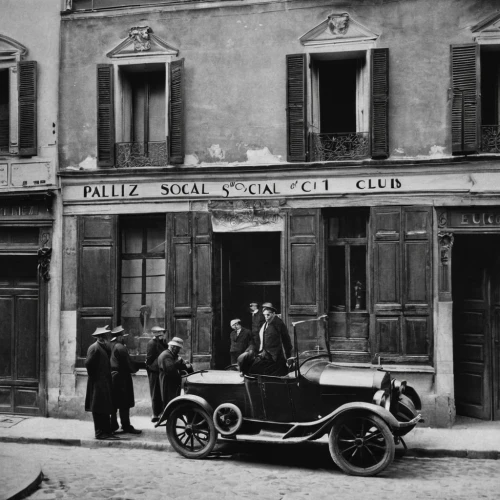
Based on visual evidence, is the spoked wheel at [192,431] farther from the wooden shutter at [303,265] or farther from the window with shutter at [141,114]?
the window with shutter at [141,114]

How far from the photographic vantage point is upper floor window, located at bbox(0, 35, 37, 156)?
45.4 feet

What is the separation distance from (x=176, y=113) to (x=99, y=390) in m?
5.18

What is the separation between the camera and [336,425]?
9.08 metres

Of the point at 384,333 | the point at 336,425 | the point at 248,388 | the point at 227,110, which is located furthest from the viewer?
the point at 227,110

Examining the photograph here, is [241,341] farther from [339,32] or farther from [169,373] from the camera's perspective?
[339,32]

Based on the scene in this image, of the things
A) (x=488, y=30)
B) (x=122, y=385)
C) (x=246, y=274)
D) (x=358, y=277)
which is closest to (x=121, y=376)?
(x=122, y=385)

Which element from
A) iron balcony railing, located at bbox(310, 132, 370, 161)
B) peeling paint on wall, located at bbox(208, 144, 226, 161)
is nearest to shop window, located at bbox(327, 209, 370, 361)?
iron balcony railing, located at bbox(310, 132, 370, 161)

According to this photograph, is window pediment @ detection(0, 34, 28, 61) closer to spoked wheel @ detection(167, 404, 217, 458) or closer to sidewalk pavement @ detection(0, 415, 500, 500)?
sidewalk pavement @ detection(0, 415, 500, 500)

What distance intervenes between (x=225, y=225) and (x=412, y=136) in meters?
3.59

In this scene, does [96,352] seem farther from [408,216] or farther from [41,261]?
[408,216]

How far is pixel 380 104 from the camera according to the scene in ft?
41.5

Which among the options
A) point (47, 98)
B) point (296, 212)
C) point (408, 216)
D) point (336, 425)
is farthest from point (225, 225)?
point (336, 425)

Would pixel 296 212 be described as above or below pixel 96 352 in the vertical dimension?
above

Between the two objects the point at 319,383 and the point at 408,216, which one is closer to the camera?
the point at 319,383
